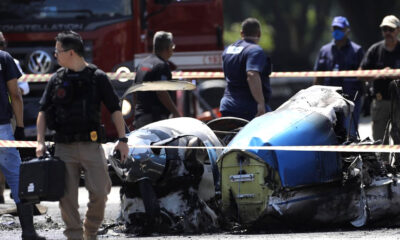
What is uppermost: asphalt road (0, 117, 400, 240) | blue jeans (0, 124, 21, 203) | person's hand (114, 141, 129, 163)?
person's hand (114, 141, 129, 163)

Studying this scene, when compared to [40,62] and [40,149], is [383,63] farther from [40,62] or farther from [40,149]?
[40,149]

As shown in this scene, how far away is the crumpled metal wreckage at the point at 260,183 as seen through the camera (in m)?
7.98

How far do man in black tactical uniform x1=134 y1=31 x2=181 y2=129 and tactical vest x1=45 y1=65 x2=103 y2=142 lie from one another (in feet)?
9.93

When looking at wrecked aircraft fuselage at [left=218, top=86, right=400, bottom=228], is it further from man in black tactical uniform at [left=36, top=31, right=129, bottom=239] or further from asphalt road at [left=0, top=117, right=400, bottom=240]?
man in black tactical uniform at [left=36, top=31, right=129, bottom=239]

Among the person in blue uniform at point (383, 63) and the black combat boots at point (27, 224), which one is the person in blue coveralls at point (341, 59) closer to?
the person in blue uniform at point (383, 63)

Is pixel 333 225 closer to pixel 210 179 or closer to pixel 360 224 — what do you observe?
pixel 360 224

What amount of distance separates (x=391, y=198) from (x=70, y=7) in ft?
19.8

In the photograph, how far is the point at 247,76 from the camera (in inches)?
388

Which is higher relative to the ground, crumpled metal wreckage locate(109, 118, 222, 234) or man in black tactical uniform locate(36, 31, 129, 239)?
man in black tactical uniform locate(36, 31, 129, 239)

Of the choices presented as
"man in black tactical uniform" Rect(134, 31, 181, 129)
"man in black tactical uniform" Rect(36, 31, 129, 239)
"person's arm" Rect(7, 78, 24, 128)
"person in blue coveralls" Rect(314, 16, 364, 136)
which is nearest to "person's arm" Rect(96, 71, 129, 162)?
"man in black tactical uniform" Rect(36, 31, 129, 239)

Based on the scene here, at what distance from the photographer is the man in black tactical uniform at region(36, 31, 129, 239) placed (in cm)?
686

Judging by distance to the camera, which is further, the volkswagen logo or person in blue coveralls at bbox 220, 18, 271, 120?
the volkswagen logo

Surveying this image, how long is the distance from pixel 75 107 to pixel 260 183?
1786 millimetres

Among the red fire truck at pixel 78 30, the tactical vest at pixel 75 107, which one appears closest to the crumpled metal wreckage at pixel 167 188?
the tactical vest at pixel 75 107
